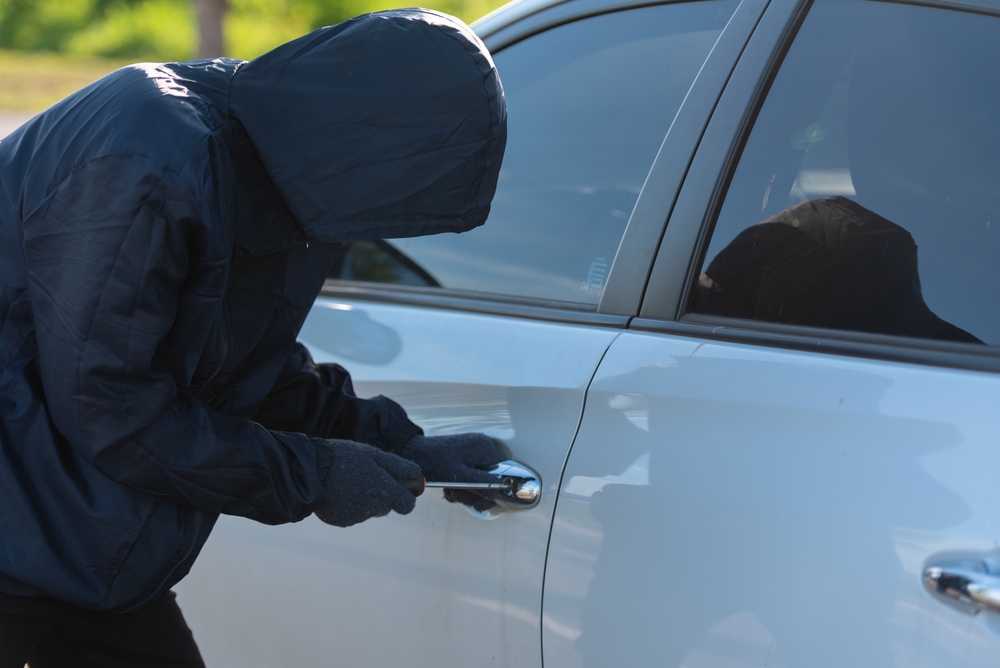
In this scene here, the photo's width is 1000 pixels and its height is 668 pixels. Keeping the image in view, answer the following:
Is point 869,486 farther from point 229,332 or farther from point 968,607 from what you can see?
point 229,332

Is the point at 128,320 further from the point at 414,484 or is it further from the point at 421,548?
the point at 421,548

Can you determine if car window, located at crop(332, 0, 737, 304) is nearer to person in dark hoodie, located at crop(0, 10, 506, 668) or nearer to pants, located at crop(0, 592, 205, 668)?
person in dark hoodie, located at crop(0, 10, 506, 668)

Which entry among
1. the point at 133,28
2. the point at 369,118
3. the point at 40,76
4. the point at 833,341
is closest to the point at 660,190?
the point at 833,341

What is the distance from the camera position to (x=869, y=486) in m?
1.10

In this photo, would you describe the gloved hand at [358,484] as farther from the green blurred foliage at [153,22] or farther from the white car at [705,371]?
the green blurred foliage at [153,22]

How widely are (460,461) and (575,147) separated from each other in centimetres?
64

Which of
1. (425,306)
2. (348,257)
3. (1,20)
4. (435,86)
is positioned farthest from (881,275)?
(1,20)

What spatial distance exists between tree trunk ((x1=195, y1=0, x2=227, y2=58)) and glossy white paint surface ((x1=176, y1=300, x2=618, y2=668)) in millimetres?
9636

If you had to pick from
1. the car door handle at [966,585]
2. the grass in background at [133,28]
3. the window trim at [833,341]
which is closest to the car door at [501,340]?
the window trim at [833,341]

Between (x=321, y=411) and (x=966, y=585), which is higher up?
(x=966, y=585)

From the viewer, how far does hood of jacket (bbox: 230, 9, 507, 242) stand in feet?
4.09

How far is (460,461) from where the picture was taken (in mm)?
1493

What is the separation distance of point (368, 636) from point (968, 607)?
97 centimetres

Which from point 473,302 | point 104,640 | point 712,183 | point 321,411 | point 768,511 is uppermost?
point 712,183
